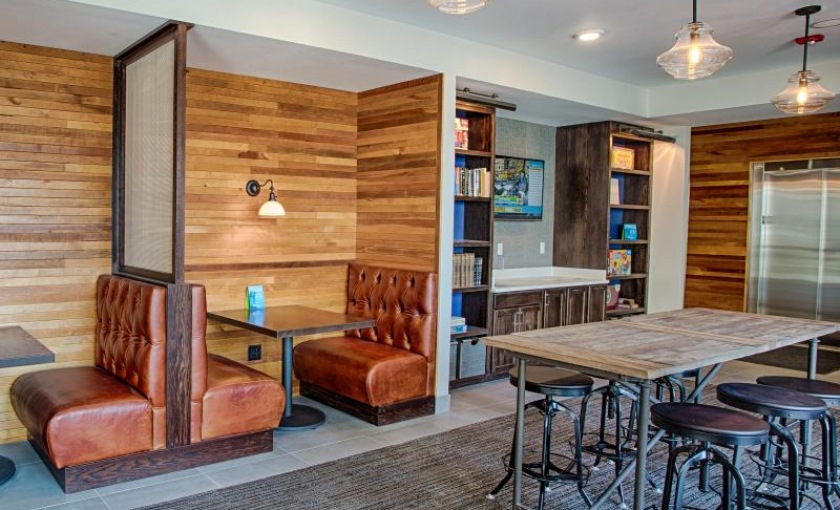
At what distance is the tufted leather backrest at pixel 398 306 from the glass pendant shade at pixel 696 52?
7.09 feet

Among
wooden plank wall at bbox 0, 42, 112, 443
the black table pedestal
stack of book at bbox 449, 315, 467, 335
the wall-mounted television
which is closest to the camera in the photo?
the black table pedestal

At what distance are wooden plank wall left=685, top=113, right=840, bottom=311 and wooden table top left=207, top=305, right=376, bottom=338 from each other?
4865mm

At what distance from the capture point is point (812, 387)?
10.8 ft

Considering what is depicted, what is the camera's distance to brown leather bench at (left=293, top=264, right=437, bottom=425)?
441 cm

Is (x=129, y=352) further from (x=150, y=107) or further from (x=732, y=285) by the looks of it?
(x=732, y=285)

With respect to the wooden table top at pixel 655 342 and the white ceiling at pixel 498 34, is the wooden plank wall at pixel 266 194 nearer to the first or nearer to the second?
the white ceiling at pixel 498 34

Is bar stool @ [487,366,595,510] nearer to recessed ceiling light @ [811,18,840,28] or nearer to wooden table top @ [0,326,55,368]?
wooden table top @ [0,326,55,368]

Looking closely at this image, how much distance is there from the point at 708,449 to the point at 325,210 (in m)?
3.47

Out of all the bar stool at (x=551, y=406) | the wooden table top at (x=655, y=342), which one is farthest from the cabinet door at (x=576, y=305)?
the bar stool at (x=551, y=406)

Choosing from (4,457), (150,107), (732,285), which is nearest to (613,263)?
(732,285)

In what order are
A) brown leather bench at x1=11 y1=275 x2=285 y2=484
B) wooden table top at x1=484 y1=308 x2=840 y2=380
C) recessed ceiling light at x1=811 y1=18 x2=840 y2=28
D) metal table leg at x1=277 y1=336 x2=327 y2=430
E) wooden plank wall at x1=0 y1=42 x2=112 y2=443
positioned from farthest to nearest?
metal table leg at x1=277 y1=336 x2=327 y2=430 → recessed ceiling light at x1=811 y1=18 x2=840 y2=28 → wooden plank wall at x1=0 y1=42 x2=112 y2=443 → brown leather bench at x1=11 y1=275 x2=285 y2=484 → wooden table top at x1=484 y1=308 x2=840 y2=380

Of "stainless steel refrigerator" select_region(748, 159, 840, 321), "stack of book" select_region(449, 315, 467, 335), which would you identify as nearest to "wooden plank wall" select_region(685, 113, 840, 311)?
"stainless steel refrigerator" select_region(748, 159, 840, 321)

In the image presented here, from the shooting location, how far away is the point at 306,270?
5.18 metres

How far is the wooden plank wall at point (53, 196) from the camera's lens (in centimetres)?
396
